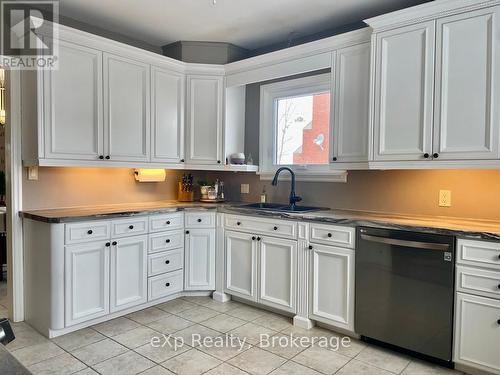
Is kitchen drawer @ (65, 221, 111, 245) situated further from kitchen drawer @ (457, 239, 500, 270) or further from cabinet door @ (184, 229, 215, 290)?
kitchen drawer @ (457, 239, 500, 270)

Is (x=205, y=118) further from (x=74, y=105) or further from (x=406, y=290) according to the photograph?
(x=406, y=290)

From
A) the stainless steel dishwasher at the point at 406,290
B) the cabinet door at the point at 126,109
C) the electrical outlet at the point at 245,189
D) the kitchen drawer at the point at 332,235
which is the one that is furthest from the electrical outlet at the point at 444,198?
the cabinet door at the point at 126,109

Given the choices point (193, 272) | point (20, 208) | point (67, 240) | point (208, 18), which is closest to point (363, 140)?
point (208, 18)

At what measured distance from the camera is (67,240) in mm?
2689

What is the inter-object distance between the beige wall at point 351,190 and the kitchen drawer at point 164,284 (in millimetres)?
871

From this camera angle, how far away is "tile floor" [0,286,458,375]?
230 centimetres

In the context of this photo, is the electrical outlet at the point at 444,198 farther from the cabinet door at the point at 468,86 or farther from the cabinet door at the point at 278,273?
the cabinet door at the point at 278,273

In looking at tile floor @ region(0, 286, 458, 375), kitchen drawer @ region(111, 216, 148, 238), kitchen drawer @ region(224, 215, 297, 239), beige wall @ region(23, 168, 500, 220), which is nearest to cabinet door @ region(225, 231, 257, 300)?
kitchen drawer @ region(224, 215, 297, 239)

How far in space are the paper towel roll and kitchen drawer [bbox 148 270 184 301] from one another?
39.0 inches

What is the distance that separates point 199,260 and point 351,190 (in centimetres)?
157

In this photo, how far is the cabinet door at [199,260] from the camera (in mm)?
3537

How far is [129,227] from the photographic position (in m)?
3.07

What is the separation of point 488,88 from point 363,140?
86 cm

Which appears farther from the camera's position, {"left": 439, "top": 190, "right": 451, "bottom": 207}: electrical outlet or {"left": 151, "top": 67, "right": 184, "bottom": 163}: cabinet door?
{"left": 151, "top": 67, "right": 184, "bottom": 163}: cabinet door
